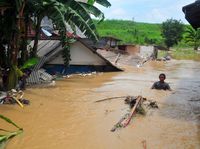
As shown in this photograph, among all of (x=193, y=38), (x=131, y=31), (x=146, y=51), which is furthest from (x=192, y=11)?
(x=131, y=31)

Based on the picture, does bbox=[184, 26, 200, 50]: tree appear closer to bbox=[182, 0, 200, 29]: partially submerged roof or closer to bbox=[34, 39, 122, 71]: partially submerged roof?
bbox=[34, 39, 122, 71]: partially submerged roof

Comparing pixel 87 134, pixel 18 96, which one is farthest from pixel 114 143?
pixel 18 96

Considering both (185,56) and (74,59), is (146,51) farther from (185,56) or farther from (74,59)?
(74,59)

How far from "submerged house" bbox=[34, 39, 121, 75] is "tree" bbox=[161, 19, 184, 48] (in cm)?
3888

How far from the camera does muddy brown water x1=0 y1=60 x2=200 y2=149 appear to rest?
7375 millimetres

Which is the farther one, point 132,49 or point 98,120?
point 132,49

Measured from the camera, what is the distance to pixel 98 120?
9250 millimetres

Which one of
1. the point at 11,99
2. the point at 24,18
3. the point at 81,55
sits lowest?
the point at 11,99

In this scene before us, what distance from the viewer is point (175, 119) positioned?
9.43 metres

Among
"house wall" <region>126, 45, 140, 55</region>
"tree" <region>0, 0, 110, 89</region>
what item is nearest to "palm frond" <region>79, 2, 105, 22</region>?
"tree" <region>0, 0, 110, 89</region>

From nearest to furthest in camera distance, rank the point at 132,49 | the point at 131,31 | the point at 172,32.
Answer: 1. the point at 132,49
2. the point at 172,32
3. the point at 131,31

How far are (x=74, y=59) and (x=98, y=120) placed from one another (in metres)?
10.2

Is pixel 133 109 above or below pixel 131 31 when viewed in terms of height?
below

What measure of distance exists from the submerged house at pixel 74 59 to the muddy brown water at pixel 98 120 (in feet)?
12.6
